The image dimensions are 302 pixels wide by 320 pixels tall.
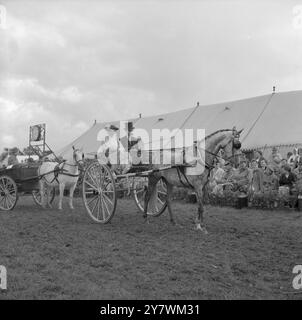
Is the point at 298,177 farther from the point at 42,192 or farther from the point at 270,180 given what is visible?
the point at 42,192

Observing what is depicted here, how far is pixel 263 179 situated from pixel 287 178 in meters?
1.02

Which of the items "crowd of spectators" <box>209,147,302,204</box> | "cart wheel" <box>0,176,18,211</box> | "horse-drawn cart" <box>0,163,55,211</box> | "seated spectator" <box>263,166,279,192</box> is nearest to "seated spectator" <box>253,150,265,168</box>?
"crowd of spectators" <box>209,147,302,204</box>

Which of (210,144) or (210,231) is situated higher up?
(210,144)

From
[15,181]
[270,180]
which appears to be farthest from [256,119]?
[15,181]

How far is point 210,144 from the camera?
896 cm

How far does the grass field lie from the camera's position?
487 centimetres

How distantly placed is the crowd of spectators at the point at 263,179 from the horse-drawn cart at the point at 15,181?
5798mm

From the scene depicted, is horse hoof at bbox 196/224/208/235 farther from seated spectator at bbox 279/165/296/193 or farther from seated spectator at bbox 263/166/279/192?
seated spectator at bbox 279/165/296/193

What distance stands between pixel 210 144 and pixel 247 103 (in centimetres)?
1529

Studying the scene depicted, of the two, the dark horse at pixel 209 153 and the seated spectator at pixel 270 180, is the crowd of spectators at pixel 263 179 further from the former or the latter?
the dark horse at pixel 209 153

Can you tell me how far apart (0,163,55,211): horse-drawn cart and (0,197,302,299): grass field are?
90.8 inches
